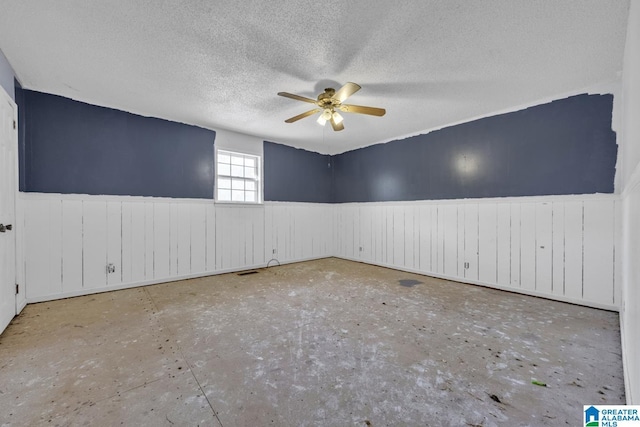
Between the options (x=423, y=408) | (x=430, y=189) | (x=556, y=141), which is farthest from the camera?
(x=430, y=189)

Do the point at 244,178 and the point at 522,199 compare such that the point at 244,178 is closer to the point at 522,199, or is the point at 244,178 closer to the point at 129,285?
the point at 129,285

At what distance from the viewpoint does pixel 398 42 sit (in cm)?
221

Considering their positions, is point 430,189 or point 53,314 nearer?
point 53,314

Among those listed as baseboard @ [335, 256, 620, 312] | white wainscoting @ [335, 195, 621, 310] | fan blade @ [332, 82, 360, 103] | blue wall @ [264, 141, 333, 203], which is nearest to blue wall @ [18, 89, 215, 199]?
blue wall @ [264, 141, 333, 203]

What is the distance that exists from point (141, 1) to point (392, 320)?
332 cm

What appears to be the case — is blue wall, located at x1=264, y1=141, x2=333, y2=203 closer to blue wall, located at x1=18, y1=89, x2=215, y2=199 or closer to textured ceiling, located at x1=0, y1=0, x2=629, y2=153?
blue wall, located at x1=18, y1=89, x2=215, y2=199

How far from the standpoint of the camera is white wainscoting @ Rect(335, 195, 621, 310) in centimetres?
294

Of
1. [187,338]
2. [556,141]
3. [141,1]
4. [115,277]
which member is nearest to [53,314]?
[115,277]

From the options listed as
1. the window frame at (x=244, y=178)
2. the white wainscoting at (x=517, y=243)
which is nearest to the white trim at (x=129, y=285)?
the window frame at (x=244, y=178)

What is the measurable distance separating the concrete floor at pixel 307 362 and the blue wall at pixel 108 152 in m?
1.56

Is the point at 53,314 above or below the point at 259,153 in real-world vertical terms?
below

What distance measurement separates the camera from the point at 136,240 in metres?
3.77

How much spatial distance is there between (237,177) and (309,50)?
3180 mm

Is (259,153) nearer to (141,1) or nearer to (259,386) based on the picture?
(141,1)
